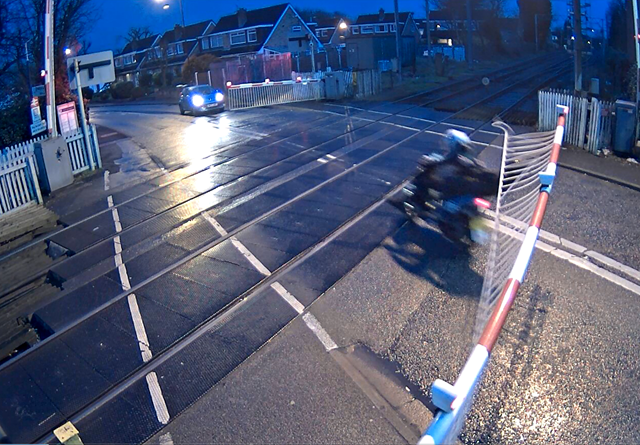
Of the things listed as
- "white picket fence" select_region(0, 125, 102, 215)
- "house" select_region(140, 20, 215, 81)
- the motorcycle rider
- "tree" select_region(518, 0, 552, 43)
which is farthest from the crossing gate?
"tree" select_region(518, 0, 552, 43)

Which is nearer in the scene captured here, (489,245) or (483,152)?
(489,245)

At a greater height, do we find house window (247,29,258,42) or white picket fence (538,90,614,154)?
house window (247,29,258,42)

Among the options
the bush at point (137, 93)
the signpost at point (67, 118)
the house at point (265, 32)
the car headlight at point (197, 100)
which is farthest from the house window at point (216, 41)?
the signpost at point (67, 118)

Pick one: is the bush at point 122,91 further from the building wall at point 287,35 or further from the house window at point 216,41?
the building wall at point 287,35

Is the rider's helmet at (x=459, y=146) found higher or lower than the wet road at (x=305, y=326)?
higher

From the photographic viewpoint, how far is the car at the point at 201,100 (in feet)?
84.9

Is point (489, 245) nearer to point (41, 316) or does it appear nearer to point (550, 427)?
point (550, 427)

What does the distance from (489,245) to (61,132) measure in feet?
41.0

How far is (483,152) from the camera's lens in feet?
45.6

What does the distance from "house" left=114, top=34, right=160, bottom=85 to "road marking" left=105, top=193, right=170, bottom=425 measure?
62.5 m

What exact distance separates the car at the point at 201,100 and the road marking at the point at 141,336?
1692 cm

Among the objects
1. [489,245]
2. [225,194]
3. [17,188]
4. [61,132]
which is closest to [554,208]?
[489,245]

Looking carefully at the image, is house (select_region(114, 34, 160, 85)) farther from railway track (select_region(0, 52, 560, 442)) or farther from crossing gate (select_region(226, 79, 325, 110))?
railway track (select_region(0, 52, 560, 442))

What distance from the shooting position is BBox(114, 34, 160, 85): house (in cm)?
6775
